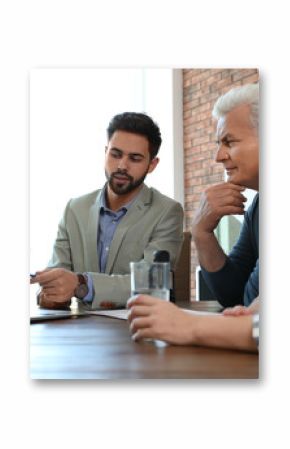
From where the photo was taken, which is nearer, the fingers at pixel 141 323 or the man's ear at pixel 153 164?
the fingers at pixel 141 323

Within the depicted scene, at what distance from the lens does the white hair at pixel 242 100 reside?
68.2 inches

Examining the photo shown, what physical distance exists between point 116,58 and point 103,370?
883 millimetres

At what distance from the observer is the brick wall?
1730 millimetres

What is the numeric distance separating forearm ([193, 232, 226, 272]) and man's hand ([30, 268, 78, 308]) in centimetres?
38

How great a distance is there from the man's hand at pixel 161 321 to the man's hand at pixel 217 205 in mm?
374

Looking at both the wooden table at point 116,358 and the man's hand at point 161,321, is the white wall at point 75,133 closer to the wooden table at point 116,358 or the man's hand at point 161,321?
the wooden table at point 116,358

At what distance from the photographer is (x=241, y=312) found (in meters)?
A: 1.57

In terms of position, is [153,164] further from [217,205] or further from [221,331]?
[221,331]

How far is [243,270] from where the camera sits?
177cm

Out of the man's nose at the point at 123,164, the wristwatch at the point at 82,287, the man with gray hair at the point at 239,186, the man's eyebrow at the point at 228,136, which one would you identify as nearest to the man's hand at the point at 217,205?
the man with gray hair at the point at 239,186

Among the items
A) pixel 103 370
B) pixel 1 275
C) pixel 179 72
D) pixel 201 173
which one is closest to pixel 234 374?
pixel 103 370

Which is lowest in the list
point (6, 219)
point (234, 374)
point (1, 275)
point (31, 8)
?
point (234, 374)

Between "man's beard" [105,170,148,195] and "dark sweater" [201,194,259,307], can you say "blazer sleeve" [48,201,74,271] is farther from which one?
"dark sweater" [201,194,259,307]

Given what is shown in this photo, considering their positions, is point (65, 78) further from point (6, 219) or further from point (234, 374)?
point (234, 374)
